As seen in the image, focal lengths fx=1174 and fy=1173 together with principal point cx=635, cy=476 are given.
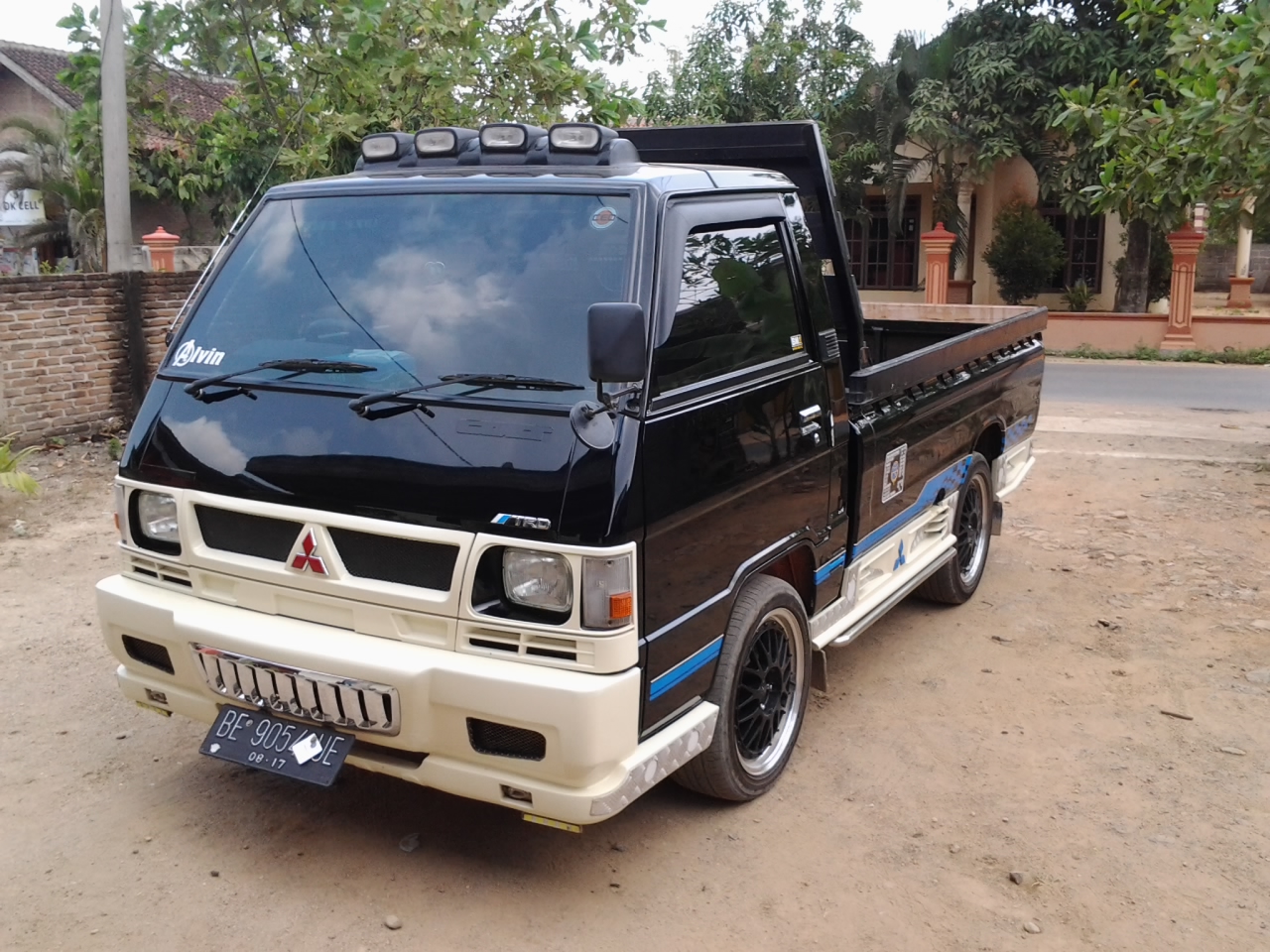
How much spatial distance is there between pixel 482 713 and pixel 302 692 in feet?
1.91

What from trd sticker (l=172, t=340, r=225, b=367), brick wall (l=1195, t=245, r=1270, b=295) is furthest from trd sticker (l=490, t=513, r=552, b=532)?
brick wall (l=1195, t=245, r=1270, b=295)

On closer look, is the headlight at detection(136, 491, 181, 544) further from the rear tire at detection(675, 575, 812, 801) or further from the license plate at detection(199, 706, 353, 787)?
the rear tire at detection(675, 575, 812, 801)

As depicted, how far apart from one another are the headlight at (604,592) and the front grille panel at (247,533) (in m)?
0.92

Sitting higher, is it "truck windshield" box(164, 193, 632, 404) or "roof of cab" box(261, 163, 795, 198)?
"roof of cab" box(261, 163, 795, 198)

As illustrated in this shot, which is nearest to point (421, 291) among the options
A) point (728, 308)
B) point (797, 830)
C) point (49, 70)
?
point (728, 308)

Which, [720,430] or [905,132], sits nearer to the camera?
[720,430]

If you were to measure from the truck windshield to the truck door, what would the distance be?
0.85 feet

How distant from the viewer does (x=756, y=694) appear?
4.12 metres

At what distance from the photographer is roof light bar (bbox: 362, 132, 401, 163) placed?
4281mm

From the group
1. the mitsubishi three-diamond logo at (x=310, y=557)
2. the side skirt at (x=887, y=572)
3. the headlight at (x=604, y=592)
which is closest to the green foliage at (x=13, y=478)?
the mitsubishi three-diamond logo at (x=310, y=557)

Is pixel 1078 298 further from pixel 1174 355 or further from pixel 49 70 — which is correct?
pixel 49 70

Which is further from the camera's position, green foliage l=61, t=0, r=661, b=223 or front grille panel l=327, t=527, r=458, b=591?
green foliage l=61, t=0, r=661, b=223

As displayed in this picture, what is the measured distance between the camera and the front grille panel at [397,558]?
128 inches

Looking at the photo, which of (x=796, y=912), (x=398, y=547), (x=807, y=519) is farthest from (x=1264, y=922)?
(x=398, y=547)
